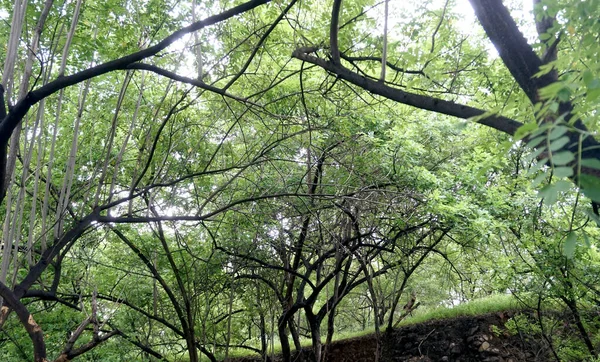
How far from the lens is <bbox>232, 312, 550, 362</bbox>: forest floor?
733 centimetres

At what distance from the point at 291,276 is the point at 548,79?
188 inches

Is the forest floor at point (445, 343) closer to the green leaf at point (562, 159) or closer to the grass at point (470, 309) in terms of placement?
the grass at point (470, 309)

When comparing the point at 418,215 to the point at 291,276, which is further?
the point at 291,276

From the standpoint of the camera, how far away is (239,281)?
21.1ft

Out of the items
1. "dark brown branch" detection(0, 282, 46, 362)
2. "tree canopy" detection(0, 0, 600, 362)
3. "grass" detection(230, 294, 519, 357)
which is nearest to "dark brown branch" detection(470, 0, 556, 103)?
"tree canopy" detection(0, 0, 600, 362)

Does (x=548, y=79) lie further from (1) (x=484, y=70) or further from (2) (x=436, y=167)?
(2) (x=436, y=167)

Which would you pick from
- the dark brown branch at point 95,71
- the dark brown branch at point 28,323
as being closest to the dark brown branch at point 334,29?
the dark brown branch at point 95,71

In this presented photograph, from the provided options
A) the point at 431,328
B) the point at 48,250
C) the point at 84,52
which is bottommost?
the point at 431,328

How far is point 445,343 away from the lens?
793 centimetres

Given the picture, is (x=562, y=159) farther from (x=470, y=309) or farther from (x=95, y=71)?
(x=470, y=309)

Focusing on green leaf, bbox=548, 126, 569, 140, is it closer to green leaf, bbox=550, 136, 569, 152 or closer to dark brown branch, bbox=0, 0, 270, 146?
green leaf, bbox=550, 136, 569, 152

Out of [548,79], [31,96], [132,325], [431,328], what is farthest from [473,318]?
[31,96]

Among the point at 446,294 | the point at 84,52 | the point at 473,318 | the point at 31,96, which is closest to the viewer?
the point at 31,96

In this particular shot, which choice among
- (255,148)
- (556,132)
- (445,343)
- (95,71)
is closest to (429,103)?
(556,132)
